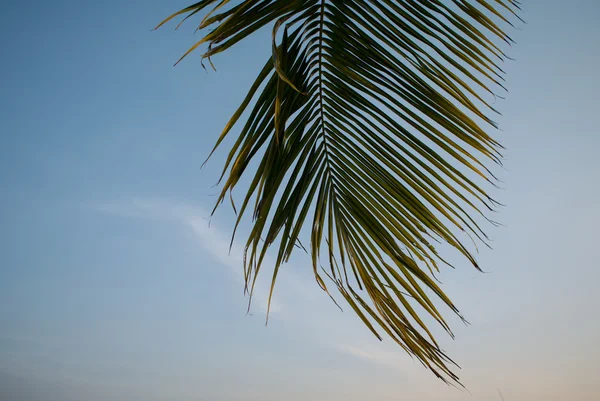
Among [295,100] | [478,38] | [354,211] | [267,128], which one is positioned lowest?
[354,211]

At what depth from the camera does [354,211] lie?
1.13 m

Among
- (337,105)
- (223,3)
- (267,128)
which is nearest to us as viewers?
(223,3)

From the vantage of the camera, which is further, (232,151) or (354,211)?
(354,211)

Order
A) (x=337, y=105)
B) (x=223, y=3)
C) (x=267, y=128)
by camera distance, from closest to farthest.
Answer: (x=223, y=3), (x=267, y=128), (x=337, y=105)

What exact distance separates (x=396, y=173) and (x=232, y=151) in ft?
1.47

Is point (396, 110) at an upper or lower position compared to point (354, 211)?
upper

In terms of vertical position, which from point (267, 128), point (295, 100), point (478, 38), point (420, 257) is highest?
point (478, 38)

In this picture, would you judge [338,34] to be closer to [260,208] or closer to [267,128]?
[267,128]

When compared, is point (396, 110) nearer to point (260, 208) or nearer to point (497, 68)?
point (497, 68)

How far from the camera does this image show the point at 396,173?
1.04 metres

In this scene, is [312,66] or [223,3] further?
[312,66]

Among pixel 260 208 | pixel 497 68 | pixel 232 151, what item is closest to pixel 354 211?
pixel 260 208

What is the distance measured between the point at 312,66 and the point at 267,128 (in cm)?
25

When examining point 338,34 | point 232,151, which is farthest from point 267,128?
point 338,34
